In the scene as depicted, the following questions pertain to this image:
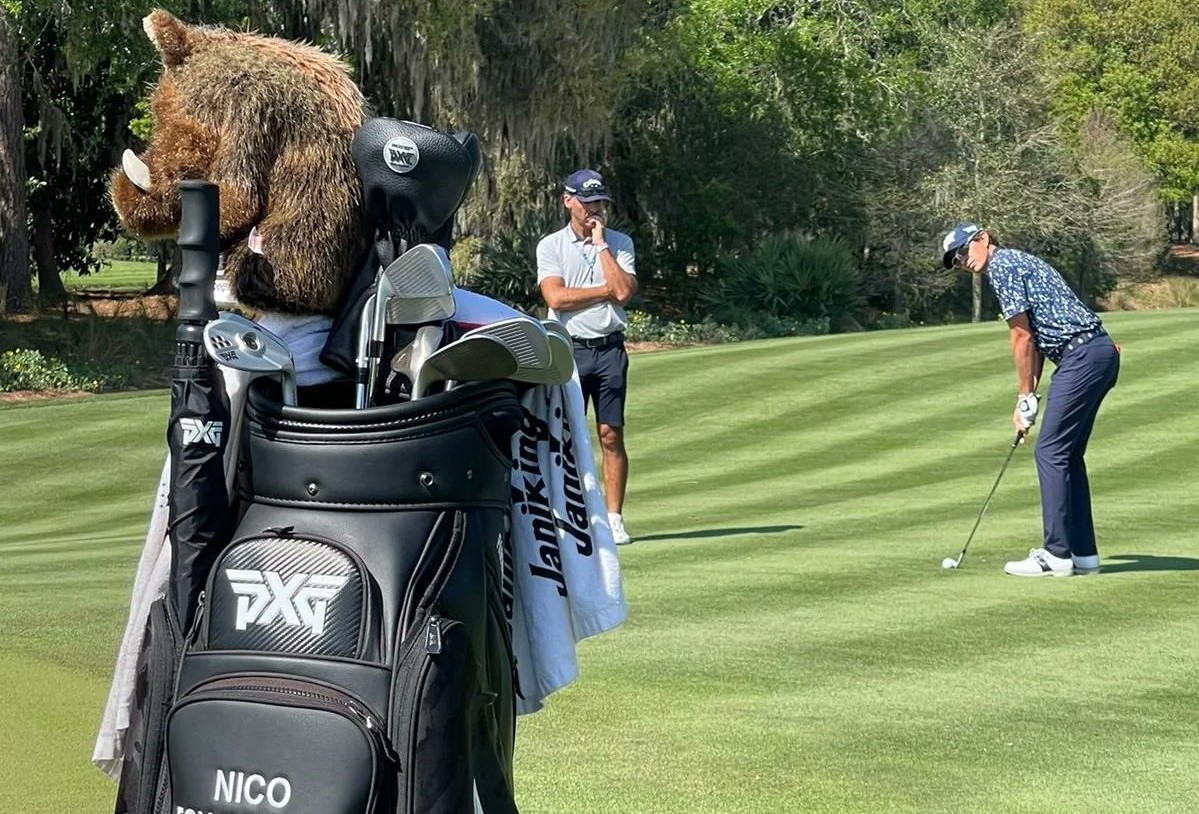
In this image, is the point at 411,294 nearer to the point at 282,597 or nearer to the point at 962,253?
the point at 282,597

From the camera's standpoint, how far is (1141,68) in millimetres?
72438

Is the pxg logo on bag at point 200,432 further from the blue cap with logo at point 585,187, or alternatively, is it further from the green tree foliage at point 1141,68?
the green tree foliage at point 1141,68

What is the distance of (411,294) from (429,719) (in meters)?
0.76

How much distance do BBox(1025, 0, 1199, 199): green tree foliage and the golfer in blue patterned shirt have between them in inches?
2408

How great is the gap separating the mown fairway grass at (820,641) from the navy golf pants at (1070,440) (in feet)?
1.10

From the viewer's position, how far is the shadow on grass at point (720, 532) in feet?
37.6

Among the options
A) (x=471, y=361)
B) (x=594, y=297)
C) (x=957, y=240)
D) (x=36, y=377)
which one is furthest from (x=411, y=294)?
(x=36, y=377)

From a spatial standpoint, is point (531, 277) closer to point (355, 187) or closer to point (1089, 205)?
point (1089, 205)

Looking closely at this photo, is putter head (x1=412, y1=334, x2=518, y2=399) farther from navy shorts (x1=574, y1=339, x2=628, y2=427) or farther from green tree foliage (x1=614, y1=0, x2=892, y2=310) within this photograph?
green tree foliage (x1=614, y1=0, x2=892, y2=310)

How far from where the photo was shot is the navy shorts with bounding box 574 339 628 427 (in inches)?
418

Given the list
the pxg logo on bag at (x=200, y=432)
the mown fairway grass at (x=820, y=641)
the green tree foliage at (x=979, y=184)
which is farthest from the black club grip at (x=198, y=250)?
A: the green tree foliage at (x=979, y=184)

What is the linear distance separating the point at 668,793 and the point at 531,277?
28.5 metres

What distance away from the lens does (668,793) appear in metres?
5.25

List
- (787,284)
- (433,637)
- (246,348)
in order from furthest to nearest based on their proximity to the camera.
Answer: (787,284)
(246,348)
(433,637)
